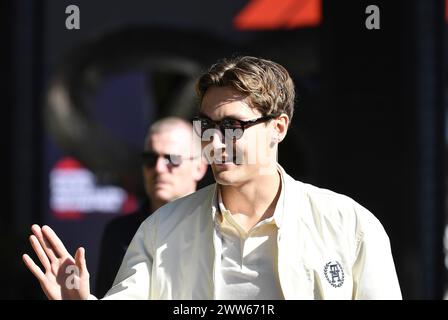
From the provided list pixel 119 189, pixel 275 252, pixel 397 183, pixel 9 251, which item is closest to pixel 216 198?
pixel 275 252

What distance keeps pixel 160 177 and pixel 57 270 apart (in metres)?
1.28

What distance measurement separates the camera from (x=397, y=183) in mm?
5059

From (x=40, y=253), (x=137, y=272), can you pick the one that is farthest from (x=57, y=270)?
(x=137, y=272)

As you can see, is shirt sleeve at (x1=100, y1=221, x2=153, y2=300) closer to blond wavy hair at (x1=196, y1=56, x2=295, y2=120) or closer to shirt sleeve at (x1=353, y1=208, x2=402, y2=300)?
blond wavy hair at (x1=196, y1=56, x2=295, y2=120)

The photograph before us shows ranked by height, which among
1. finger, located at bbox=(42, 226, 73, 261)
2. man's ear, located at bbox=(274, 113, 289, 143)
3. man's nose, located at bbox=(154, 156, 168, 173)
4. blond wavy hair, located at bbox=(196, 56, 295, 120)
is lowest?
finger, located at bbox=(42, 226, 73, 261)

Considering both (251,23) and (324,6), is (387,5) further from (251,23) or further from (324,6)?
(251,23)

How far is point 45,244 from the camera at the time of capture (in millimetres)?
2295

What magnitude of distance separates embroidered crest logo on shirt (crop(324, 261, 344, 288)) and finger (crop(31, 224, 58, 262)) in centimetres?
69

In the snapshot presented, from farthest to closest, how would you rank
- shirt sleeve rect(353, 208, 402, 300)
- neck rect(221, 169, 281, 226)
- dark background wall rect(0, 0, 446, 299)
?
dark background wall rect(0, 0, 446, 299) → neck rect(221, 169, 281, 226) → shirt sleeve rect(353, 208, 402, 300)

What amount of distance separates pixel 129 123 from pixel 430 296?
2294mm

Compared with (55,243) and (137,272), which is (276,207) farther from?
(55,243)

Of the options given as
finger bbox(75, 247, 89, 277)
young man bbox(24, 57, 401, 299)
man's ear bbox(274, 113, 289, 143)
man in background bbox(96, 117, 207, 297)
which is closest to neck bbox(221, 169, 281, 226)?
young man bbox(24, 57, 401, 299)

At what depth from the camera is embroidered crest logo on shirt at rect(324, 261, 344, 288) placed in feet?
7.01

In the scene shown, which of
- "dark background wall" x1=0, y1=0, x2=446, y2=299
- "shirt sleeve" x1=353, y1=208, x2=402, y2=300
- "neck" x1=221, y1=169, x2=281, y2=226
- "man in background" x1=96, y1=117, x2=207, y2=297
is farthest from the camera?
"dark background wall" x1=0, y1=0, x2=446, y2=299
